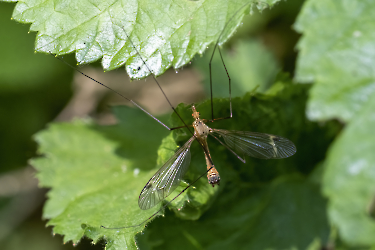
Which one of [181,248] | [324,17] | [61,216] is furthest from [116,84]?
[324,17]

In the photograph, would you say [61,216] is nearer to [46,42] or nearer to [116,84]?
[46,42]

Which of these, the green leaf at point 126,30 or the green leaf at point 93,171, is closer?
the green leaf at point 126,30

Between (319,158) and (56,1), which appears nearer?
(56,1)

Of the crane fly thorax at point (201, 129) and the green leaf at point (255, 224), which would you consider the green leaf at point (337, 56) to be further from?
the green leaf at point (255, 224)

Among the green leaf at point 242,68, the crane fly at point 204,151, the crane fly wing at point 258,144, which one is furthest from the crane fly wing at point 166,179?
the green leaf at point 242,68

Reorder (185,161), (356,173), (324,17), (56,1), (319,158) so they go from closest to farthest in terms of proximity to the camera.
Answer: (356,173), (324,17), (56,1), (185,161), (319,158)

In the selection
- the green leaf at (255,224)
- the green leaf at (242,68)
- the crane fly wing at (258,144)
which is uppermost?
the green leaf at (242,68)

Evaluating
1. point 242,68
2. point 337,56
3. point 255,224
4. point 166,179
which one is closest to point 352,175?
point 337,56

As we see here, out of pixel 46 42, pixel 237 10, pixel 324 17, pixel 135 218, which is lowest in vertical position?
pixel 135 218

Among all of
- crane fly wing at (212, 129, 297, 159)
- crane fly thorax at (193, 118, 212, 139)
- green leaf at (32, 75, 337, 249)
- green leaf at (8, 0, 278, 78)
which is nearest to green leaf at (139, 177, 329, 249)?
green leaf at (32, 75, 337, 249)
